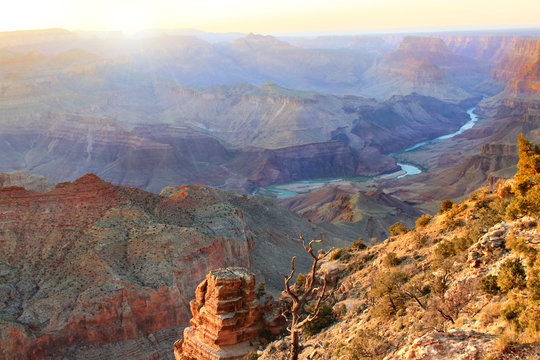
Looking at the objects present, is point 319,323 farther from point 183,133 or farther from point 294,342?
point 183,133

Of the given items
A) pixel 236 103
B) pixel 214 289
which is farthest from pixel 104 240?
pixel 236 103

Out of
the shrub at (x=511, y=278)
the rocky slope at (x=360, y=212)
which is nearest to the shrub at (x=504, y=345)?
the shrub at (x=511, y=278)

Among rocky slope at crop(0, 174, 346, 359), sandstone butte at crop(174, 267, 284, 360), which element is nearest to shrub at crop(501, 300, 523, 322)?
sandstone butte at crop(174, 267, 284, 360)

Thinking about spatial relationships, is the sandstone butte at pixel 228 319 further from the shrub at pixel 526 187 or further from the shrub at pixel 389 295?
the shrub at pixel 526 187

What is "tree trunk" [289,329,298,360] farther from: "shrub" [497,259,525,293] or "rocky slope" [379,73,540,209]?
"rocky slope" [379,73,540,209]

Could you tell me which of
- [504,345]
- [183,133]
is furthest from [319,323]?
[183,133]

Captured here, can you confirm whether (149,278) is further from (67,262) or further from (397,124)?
(397,124)
